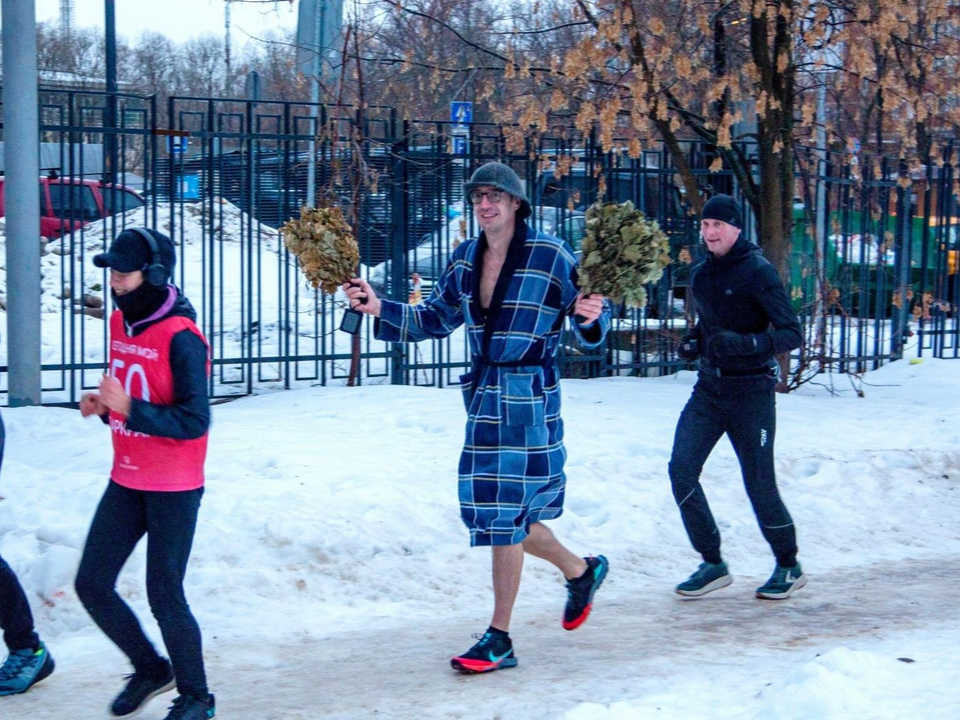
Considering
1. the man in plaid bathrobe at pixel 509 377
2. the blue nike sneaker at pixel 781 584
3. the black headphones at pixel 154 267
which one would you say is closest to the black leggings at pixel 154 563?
the black headphones at pixel 154 267

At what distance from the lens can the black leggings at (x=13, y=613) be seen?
182 inches

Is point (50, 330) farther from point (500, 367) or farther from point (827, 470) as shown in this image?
point (500, 367)

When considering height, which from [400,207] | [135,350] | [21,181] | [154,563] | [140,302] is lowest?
[154,563]

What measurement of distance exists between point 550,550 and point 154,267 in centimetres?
197

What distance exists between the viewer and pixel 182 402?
4094mm

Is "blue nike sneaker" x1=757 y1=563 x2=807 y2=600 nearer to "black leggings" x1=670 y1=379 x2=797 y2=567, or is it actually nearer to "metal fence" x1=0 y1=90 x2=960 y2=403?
"black leggings" x1=670 y1=379 x2=797 y2=567

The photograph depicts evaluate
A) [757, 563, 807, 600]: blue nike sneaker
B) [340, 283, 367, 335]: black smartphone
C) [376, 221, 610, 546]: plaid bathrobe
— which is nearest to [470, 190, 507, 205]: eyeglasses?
[376, 221, 610, 546]: plaid bathrobe

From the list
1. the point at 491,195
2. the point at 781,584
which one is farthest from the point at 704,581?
the point at 491,195

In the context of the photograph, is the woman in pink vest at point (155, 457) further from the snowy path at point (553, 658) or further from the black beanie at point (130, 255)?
the snowy path at point (553, 658)

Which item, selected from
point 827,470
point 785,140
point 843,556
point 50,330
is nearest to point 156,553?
point 843,556

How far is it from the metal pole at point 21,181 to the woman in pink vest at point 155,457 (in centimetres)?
494

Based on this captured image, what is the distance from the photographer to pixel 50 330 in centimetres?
1355

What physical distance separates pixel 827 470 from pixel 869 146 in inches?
268

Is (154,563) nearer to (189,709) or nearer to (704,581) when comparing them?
(189,709)
